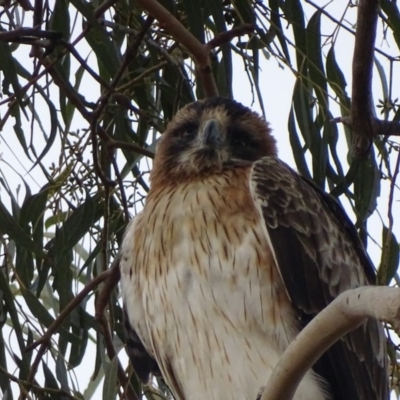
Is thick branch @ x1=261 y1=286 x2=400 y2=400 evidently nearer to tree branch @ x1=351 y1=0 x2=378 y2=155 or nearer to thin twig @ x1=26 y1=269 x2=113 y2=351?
tree branch @ x1=351 y1=0 x2=378 y2=155

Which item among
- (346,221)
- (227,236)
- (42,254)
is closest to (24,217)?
(42,254)

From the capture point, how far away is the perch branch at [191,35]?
133 inches

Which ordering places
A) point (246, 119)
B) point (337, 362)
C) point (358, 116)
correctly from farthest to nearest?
point (246, 119) < point (337, 362) < point (358, 116)

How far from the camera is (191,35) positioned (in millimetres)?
3467

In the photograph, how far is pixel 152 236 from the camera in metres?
3.62

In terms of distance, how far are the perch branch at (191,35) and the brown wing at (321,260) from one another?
0.42 m

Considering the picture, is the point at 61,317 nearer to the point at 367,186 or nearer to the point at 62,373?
the point at 62,373

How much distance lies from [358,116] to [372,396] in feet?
3.40

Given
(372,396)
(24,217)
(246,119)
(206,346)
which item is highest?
(246,119)

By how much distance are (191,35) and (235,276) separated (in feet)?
2.54

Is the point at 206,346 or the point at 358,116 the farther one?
the point at 206,346

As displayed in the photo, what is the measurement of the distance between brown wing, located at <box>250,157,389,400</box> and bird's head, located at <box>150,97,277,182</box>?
0.65ft

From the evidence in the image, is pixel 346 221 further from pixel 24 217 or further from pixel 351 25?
pixel 24 217

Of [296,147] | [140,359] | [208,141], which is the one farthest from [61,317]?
[296,147]
